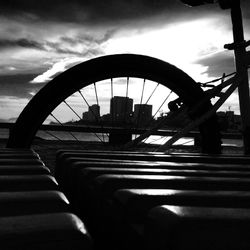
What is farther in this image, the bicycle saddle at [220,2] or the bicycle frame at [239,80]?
the bicycle saddle at [220,2]

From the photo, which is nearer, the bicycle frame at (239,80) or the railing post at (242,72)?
the bicycle frame at (239,80)

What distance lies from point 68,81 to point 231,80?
7.78 feet

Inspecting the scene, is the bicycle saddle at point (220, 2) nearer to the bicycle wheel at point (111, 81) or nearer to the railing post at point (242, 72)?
the railing post at point (242, 72)

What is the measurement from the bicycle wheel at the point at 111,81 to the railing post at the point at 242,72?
47cm

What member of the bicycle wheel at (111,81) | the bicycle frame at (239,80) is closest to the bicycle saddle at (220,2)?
the bicycle frame at (239,80)

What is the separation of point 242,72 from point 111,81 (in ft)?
6.38

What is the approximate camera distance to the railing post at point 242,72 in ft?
18.4

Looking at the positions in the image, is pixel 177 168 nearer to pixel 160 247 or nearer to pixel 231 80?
pixel 160 247

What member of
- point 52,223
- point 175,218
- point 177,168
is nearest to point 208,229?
point 175,218

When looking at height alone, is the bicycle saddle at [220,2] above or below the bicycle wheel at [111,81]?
above

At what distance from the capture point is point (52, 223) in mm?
1205

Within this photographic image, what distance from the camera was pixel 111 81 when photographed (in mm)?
5602

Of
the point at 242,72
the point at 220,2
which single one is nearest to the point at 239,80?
the point at 242,72

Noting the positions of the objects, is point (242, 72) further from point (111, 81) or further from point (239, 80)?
point (111, 81)
